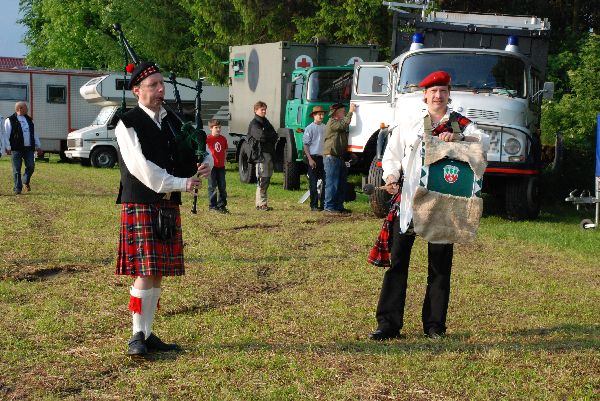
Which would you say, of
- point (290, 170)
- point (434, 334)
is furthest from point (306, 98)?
point (434, 334)

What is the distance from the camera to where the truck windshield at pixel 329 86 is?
1927 centimetres

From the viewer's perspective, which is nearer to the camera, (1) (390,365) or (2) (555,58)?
(1) (390,365)

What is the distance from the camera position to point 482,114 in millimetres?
13797

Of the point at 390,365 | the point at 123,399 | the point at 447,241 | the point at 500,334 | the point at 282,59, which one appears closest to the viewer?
the point at 123,399

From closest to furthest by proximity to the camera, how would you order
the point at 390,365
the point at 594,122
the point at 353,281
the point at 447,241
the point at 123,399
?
the point at 123,399, the point at 390,365, the point at 447,241, the point at 353,281, the point at 594,122

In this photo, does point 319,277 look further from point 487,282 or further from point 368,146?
point 368,146

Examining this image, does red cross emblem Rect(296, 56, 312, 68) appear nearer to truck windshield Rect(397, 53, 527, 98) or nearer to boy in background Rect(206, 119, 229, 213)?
boy in background Rect(206, 119, 229, 213)

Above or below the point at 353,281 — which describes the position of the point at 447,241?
above

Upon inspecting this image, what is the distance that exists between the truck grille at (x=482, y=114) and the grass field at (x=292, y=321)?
1.74 m

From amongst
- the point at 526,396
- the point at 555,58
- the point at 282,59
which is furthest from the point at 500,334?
the point at 555,58

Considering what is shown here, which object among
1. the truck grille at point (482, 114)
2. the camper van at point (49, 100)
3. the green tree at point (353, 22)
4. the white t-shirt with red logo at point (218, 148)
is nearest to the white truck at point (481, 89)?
the truck grille at point (482, 114)

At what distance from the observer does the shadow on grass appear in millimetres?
6398

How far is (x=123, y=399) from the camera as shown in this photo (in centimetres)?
529

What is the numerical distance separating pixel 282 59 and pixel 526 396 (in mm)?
17159
